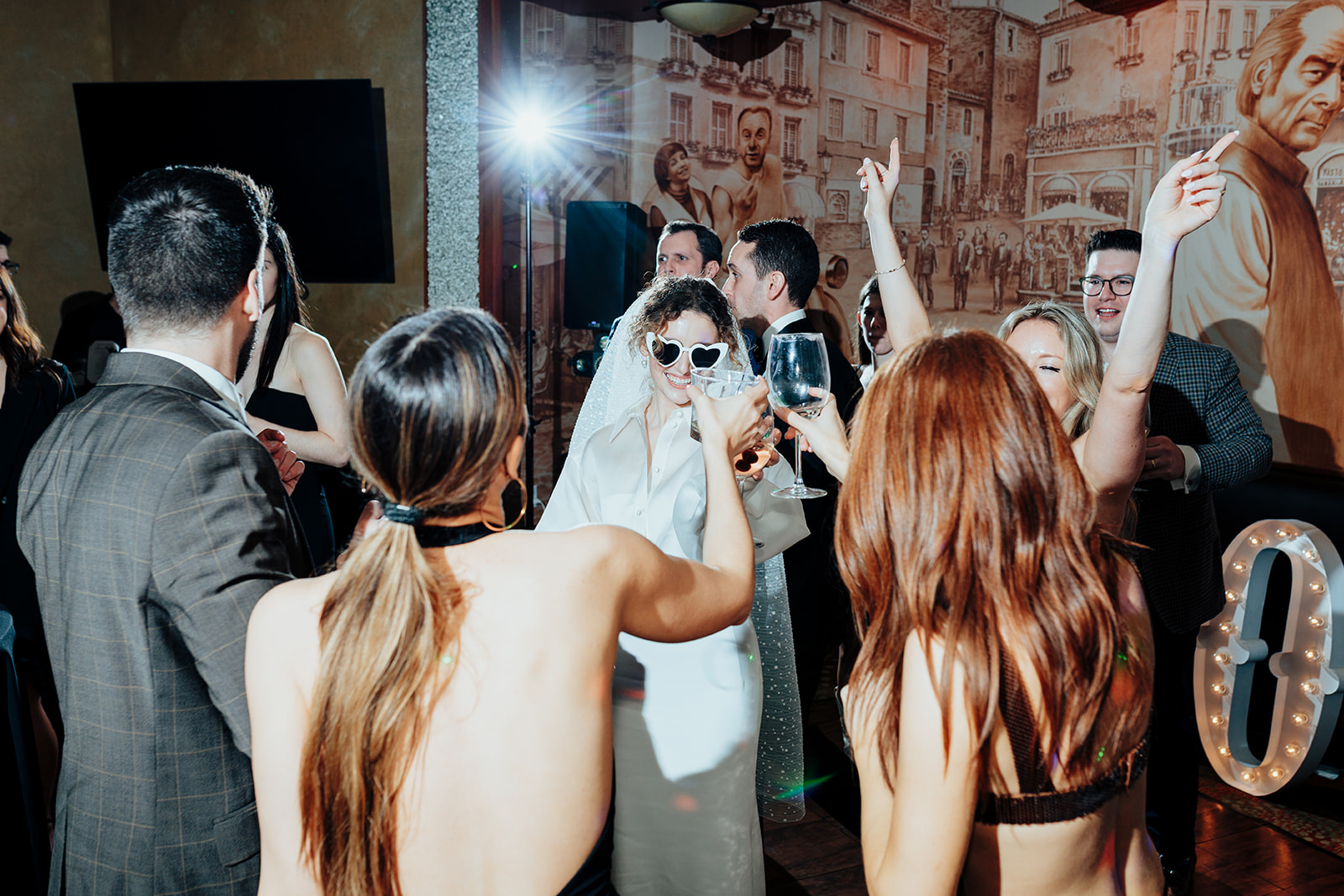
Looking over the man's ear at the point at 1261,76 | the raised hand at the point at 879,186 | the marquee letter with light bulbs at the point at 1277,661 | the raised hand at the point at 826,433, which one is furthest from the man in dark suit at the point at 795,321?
the man's ear at the point at 1261,76

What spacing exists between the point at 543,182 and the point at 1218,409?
4.07 meters

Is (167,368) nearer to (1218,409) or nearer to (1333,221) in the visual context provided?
(1218,409)

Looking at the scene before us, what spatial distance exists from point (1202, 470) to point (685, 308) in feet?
4.38

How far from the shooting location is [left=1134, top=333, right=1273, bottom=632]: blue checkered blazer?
236cm

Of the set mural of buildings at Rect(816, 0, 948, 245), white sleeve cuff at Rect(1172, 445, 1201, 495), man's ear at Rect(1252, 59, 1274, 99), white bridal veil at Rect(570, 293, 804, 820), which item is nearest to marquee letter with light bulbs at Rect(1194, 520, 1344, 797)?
white sleeve cuff at Rect(1172, 445, 1201, 495)

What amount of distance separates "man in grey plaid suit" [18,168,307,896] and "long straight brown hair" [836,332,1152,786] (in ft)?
2.58

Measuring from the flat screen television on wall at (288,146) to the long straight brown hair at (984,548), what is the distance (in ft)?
14.2

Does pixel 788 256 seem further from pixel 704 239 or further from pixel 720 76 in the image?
pixel 720 76

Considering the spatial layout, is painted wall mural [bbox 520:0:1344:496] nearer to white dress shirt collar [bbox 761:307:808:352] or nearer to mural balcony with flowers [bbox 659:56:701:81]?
mural balcony with flowers [bbox 659:56:701:81]

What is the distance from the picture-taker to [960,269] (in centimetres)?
496

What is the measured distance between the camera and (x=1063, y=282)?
14.6 ft

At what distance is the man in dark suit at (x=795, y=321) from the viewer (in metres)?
2.96

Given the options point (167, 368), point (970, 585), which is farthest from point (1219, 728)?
point (167, 368)

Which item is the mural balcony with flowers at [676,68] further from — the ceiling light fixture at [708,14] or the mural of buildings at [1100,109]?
the mural of buildings at [1100,109]
